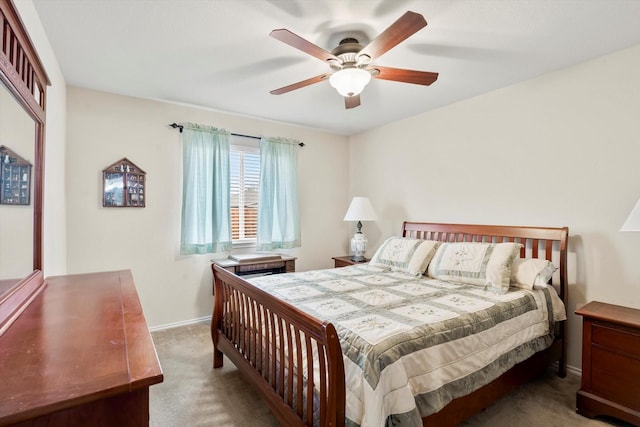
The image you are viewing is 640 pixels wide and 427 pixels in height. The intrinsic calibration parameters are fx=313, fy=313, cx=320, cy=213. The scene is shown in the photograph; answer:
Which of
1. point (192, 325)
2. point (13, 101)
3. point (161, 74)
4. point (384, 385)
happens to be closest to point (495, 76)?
point (384, 385)

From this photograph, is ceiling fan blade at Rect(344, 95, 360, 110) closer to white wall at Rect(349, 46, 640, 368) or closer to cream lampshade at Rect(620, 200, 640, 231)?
white wall at Rect(349, 46, 640, 368)

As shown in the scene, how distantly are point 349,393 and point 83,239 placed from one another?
2.99m

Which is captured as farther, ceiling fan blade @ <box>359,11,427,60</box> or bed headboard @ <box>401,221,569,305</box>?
bed headboard @ <box>401,221,569,305</box>

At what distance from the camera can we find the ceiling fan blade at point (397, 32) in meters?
1.51

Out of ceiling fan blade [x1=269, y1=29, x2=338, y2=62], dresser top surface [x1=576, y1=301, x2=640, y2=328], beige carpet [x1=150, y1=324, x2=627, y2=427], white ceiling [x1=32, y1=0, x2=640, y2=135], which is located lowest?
beige carpet [x1=150, y1=324, x2=627, y2=427]

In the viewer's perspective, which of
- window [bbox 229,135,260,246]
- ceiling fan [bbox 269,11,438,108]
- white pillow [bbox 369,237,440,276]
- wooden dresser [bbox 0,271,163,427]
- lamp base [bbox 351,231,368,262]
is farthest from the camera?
lamp base [bbox 351,231,368,262]

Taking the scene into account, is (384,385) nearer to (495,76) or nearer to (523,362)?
(523,362)

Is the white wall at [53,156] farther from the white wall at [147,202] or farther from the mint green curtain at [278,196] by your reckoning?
the mint green curtain at [278,196]

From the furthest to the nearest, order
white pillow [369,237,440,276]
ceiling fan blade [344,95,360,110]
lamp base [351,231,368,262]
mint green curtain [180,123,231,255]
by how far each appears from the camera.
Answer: lamp base [351,231,368,262] < mint green curtain [180,123,231,255] < white pillow [369,237,440,276] < ceiling fan blade [344,95,360,110]

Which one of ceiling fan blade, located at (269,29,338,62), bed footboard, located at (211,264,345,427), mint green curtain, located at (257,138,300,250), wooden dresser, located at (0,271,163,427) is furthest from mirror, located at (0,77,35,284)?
mint green curtain, located at (257,138,300,250)

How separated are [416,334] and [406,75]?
1697mm

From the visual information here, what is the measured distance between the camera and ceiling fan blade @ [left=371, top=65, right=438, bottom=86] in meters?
2.13

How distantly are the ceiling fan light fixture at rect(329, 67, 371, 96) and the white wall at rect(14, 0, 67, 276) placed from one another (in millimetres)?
1712

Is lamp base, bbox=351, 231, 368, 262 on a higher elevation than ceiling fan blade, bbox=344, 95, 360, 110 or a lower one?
lower
